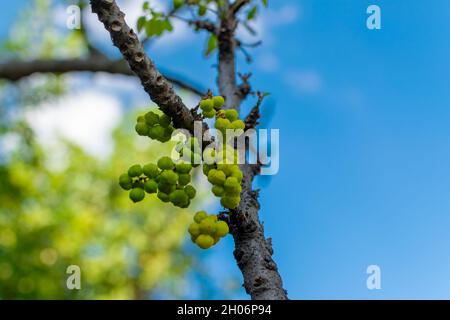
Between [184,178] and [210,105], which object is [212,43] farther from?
[184,178]

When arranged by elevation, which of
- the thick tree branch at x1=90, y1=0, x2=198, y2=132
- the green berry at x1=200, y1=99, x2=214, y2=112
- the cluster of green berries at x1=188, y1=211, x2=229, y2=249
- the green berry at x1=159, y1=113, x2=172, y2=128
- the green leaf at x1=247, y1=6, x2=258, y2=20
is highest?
the green leaf at x1=247, y1=6, x2=258, y2=20

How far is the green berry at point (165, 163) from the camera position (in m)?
1.67

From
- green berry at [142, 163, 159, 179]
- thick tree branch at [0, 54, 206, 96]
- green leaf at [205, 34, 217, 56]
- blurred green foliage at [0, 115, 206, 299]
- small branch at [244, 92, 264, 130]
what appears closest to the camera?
green berry at [142, 163, 159, 179]

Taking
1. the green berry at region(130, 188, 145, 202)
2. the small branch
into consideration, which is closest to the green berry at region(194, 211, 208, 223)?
the green berry at region(130, 188, 145, 202)

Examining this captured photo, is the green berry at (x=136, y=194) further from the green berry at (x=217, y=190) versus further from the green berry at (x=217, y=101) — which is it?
the green berry at (x=217, y=101)

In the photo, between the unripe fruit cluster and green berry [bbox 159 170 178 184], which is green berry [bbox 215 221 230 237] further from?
the unripe fruit cluster

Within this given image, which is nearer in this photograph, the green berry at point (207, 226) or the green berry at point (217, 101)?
the green berry at point (207, 226)

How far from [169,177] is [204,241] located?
0.23 meters

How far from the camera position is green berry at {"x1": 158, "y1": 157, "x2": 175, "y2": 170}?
1.67 metres

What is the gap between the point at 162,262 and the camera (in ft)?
59.1

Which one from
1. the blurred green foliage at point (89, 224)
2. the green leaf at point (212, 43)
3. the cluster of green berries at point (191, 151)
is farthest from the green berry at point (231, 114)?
the blurred green foliage at point (89, 224)

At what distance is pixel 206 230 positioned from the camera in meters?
1.60

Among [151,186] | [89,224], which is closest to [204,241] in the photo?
[151,186]
